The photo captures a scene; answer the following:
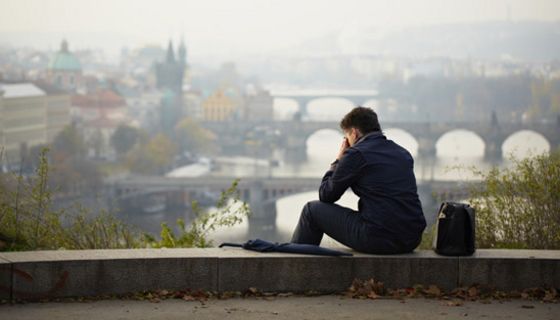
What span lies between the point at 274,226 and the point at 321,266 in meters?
25.4

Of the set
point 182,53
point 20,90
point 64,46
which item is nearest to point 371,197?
point 20,90

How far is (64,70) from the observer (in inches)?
2500

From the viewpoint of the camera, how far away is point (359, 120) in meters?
2.95

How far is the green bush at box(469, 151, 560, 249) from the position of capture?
3910 millimetres

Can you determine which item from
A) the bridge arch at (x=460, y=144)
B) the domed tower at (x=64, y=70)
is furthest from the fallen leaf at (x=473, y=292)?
the domed tower at (x=64, y=70)

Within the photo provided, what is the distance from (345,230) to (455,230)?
283 millimetres

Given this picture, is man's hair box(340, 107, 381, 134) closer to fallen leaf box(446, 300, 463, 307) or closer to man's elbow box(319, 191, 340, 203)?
man's elbow box(319, 191, 340, 203)

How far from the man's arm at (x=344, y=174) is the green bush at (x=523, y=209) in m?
1.17

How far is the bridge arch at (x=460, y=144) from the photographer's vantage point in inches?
1837

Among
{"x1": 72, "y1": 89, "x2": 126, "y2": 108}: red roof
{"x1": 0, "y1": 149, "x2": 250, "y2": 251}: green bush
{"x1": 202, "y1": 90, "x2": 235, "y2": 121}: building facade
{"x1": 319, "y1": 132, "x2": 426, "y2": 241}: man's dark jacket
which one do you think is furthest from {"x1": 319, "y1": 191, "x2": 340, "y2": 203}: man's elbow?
{"x1": 202, "y1": 90, "x2": 235, "y2": 121}: building facade

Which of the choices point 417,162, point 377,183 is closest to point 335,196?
point 377,183

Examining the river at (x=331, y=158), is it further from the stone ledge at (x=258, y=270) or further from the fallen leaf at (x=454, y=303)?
the fallen leaf at (x=454, y=303)

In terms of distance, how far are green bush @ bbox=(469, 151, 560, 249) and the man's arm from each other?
3.82ft

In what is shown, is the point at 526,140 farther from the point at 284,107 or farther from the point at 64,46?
the point at 64,46
